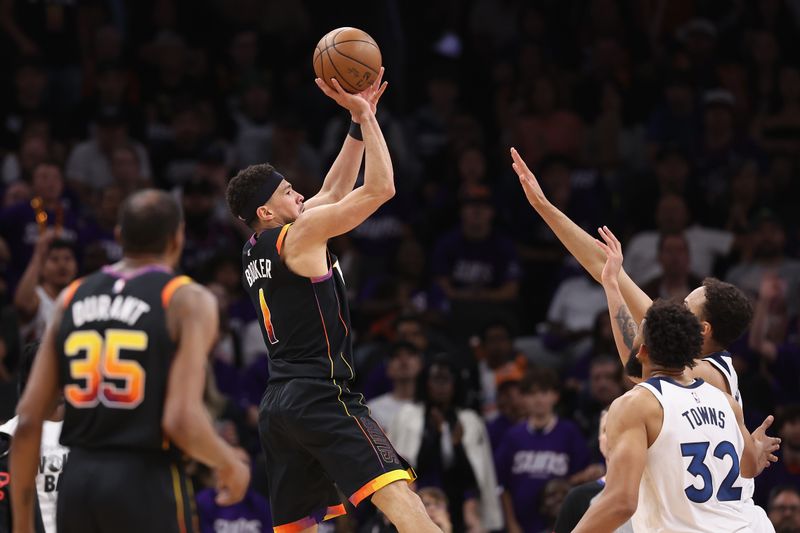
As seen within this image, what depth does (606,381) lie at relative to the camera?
1168 cm

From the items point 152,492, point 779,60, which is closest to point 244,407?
point 152,492

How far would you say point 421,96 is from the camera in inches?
689

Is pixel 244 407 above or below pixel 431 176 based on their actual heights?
below

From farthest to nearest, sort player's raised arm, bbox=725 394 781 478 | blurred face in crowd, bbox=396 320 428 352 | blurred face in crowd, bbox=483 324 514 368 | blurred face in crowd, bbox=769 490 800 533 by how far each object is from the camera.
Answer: blurred face in crowd, bbox=483 324 514 368, blurred face in crowd, bbox=396 320 428 352, blurred face in crowd, bbox=769 490 800 533, player's raised arm, bbox=725 394 781 478

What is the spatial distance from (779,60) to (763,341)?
509 centimetres

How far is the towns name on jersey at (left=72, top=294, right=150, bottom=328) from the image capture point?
18.3ft

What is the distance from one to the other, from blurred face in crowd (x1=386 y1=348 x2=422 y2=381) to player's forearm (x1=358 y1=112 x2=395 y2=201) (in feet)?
16.3

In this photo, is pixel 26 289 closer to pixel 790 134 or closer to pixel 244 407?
pixel 244 407

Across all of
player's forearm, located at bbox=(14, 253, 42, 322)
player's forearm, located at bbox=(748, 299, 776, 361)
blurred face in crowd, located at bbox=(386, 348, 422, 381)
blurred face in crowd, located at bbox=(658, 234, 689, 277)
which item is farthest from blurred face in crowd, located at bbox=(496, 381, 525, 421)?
player's forearm, located at bbox=(14, 253, 42, 322)

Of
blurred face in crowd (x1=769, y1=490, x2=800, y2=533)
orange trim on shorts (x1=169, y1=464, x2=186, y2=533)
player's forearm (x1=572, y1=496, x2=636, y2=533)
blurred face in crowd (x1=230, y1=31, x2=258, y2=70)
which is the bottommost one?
blurred face in crowd (x1=769, y1=490, x2=800, y2=533)

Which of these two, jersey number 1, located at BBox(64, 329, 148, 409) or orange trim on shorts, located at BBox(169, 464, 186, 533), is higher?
jersey number 1, located at BBox(64, 329, 148, 409)

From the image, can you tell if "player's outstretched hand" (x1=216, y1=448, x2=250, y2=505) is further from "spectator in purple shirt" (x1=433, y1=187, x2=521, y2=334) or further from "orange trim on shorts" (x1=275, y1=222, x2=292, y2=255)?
"spectator in purple shirt" (x1=433, y1=187, x2=521, y2=334)

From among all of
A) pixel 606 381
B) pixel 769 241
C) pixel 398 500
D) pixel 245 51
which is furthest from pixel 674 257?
pixel 398 500

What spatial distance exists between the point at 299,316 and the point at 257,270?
34 centimetres
